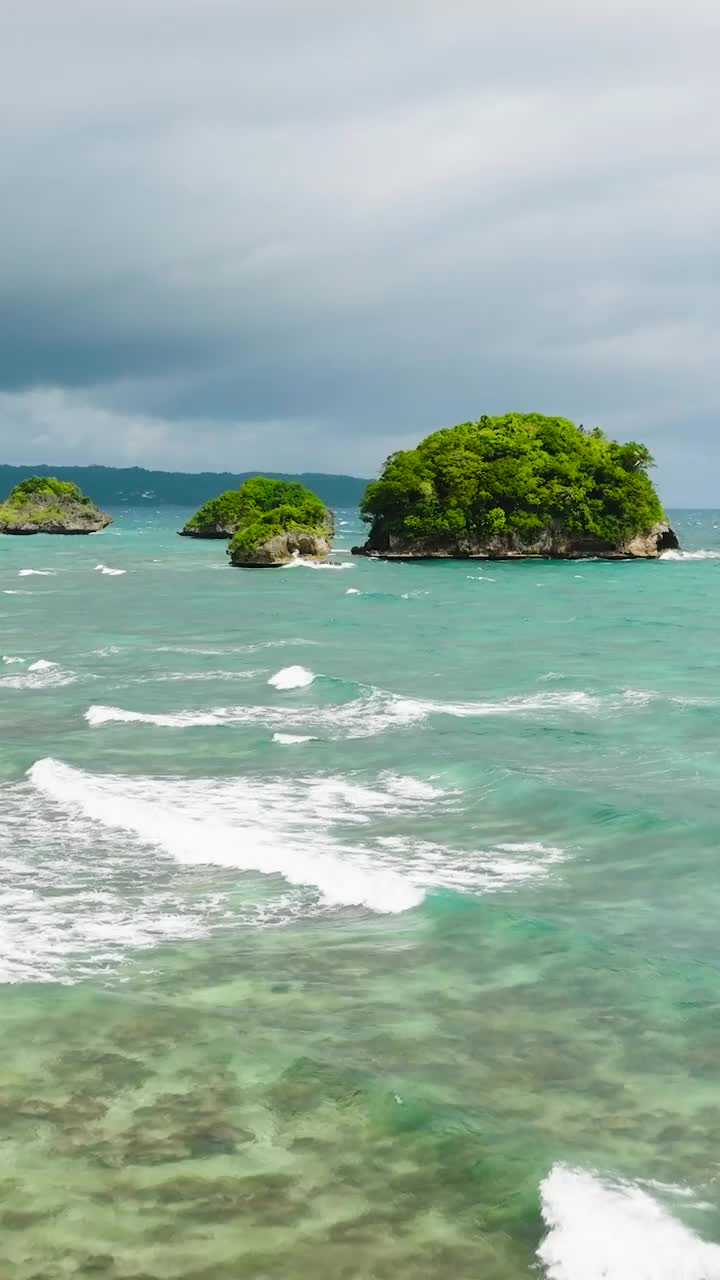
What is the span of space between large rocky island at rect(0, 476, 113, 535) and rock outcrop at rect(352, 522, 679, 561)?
6724 cm

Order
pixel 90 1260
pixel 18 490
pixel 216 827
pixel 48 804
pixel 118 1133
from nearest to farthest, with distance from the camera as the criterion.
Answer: pixel 90 1260 → pixel 118 1133 → pixel 216 827 → pixel 48 804 → pixel 18 490

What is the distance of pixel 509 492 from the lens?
11775 centimetres

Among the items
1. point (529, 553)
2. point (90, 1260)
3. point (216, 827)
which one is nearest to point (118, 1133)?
point (90, 1260)

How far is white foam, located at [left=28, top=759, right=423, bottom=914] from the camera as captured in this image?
1689cm

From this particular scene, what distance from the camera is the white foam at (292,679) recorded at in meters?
36.3

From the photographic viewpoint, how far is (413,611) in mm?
64000

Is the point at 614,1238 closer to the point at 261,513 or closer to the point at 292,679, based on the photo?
the point at 292,679

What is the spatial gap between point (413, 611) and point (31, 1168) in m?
55.2

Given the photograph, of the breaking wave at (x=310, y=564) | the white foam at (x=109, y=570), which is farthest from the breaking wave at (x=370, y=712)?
the breaking wave at (x=310, y=564)

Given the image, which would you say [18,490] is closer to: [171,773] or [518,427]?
[518,427]

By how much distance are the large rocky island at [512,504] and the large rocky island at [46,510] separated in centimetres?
6727

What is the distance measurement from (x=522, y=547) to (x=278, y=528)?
88.0 ft

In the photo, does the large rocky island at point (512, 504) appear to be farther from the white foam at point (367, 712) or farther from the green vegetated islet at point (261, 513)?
the white foam at point (367, 712)

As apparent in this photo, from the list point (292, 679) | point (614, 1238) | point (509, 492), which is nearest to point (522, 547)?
point (509, 492)
